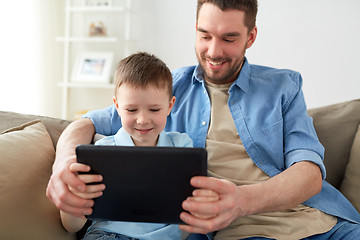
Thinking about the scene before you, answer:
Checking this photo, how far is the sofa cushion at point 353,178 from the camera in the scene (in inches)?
60.3

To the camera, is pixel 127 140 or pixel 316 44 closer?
pixel 127 140

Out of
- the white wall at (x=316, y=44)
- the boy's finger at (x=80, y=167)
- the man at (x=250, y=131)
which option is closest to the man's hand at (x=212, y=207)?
the man at (x=250, y=131)

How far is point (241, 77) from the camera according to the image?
152 centimetres

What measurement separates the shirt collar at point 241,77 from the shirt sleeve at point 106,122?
1.15 feet

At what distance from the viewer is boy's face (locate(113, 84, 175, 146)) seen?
1161 millimetres

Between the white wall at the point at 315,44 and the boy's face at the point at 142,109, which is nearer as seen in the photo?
the boy's face at the point at 142,109

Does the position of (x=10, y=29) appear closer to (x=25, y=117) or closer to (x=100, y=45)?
(x=100, y=45)

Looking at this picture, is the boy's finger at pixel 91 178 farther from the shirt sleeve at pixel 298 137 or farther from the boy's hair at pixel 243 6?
the boy's hair at pixel 243 6

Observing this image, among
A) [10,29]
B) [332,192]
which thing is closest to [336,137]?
[332,192]

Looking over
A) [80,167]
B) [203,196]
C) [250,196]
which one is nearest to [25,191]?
[80,167]

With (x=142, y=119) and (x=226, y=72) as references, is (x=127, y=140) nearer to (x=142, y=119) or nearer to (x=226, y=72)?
(x=142, y=119)

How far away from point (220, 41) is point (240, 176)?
0.50 metres

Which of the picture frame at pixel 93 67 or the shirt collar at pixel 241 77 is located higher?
the shirt collar at pixel 241 77

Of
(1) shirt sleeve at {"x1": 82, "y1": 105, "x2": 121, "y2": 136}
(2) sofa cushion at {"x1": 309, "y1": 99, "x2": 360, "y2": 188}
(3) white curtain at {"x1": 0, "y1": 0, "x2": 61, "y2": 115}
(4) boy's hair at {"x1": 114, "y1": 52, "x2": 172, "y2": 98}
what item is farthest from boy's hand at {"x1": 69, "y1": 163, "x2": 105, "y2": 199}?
(3) white curtain at {"x1": 0, "y1": 0, "x2": 61, "y2": 115}
